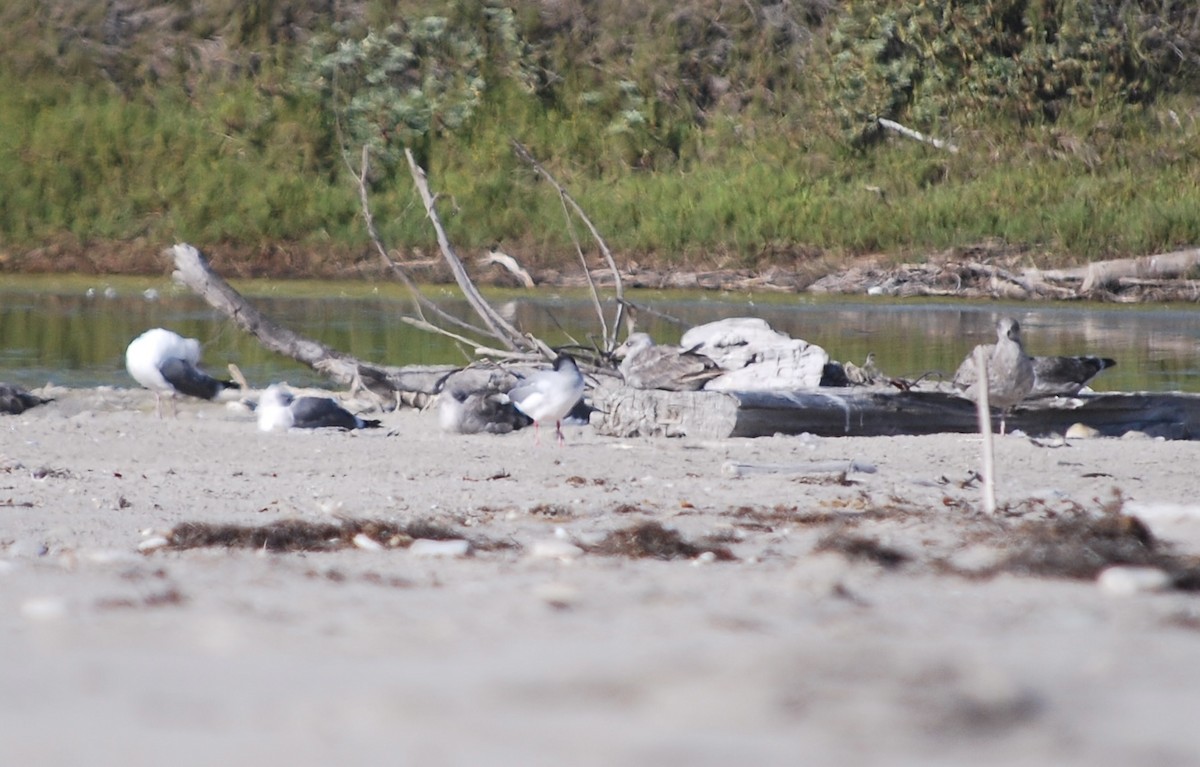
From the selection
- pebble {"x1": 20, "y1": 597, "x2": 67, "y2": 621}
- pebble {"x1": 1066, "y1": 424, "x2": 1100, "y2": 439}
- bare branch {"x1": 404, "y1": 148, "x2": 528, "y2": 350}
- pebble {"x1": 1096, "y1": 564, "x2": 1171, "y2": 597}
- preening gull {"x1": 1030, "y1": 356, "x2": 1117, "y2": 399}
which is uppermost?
bare branch {"x1": 404, "y1": 148, "x2": 528, "y2": 350}

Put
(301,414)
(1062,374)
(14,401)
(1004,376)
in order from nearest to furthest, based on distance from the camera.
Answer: (1004,376), (301,414), (1062,374), (14,401)

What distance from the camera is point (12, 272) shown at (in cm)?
1844

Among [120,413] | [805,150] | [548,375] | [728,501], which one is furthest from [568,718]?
[805,150]

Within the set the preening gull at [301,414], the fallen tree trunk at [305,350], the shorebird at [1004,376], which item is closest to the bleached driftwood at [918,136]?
the fallen tree trunk at [305,350]

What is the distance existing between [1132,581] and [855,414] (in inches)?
147

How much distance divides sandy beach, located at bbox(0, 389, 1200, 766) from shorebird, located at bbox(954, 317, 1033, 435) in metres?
1.24

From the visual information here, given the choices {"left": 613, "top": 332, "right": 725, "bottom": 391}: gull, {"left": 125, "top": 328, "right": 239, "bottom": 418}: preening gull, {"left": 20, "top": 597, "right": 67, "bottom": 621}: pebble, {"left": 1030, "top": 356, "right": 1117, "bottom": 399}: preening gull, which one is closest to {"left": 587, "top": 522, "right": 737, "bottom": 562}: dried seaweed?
{"left": 20, "top": 597, "right": 67, "bottom": 621}: pebble

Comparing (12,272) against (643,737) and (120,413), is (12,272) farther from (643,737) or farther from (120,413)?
(643,737)

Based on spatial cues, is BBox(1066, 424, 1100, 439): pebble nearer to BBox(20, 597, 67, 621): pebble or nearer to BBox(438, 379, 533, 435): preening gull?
BBox(438, 379, 533, 435): preening gull

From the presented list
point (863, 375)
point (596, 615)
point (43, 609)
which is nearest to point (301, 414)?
point (863, 375)

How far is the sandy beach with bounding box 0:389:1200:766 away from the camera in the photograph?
85.9 inches

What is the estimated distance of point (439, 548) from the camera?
3922 mm

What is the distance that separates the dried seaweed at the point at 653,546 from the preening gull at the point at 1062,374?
363 cm

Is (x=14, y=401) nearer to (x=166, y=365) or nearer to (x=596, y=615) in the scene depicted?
(x=166, y=365)
